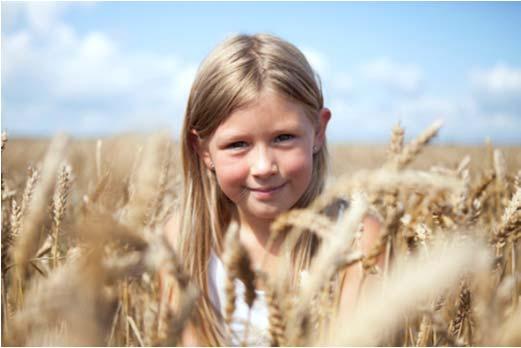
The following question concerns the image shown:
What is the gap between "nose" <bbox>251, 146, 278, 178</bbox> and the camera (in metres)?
1.55

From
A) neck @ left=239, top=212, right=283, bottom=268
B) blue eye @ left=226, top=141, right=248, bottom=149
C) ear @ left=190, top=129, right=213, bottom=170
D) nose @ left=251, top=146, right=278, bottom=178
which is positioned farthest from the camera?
neck @ left=239, top=212, right=283, bottom=268

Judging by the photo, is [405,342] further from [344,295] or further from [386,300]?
[386,300]

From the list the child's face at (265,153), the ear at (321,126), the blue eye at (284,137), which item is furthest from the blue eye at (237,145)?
the ear at (321,126)

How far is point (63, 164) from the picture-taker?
1143 mm

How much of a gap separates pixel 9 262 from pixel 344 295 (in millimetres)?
921

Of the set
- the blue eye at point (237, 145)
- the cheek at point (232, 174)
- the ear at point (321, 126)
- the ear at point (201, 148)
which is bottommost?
the cheek at point (232, 174)

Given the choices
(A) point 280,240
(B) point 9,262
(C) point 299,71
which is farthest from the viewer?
(A) point 280,240

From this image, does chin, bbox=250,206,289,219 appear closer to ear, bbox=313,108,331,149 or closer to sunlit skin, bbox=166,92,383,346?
sunlit skin, bbox=166,92,383,346

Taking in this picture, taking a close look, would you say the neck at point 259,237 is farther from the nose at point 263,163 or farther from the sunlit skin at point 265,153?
the nose at point 263,163

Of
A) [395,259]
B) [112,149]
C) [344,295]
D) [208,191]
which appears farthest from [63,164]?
[208,191]

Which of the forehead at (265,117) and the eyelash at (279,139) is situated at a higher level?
the forehead at (265,117)

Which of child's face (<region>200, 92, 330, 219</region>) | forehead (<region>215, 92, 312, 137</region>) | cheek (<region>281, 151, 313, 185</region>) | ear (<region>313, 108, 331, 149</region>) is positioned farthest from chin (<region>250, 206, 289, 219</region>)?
ear (<region>313, 108, 331, 149</region>)

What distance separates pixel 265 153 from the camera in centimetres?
157

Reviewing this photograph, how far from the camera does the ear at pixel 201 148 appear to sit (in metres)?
1.91
